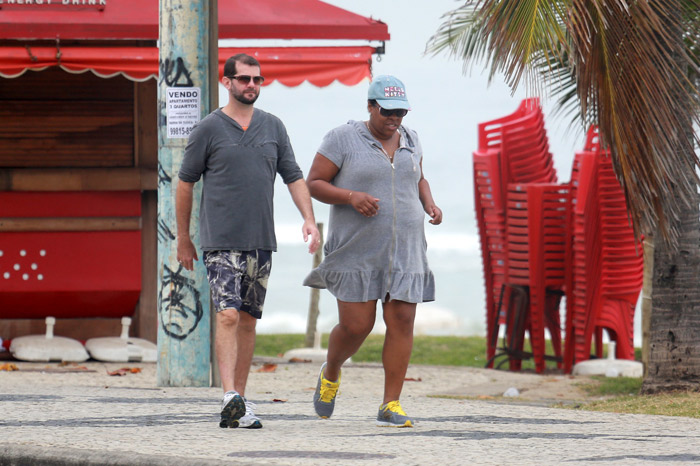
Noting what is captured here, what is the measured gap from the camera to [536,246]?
14.4 metres

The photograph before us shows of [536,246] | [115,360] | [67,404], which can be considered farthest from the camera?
[536,246]

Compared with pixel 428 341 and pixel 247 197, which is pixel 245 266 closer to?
pixel 247 197

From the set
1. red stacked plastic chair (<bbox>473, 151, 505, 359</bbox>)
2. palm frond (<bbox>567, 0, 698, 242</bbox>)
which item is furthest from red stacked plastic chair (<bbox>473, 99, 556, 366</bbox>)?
palm frond (<bbox>567, 0, 698, 242</bbox>)

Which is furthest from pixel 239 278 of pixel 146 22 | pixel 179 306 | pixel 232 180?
pixel 146 22

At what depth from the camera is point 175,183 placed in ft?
29.3

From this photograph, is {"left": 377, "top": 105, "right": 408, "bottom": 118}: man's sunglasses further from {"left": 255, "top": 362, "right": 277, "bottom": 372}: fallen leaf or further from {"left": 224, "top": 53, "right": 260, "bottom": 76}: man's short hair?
{"left": 255, "top": 362, "right": 277, "bottom": 372}: fallen leaf

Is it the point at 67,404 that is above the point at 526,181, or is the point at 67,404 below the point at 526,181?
below

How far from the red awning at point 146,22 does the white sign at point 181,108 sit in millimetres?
2294

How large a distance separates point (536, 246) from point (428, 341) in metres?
4.54

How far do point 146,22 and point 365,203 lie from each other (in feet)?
18.0

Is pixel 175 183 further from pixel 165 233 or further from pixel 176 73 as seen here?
pixel 176 73

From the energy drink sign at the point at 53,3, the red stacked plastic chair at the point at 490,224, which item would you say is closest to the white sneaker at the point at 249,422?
the energy drink sign at the point at 53,3

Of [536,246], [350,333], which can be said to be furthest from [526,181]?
[350,333]

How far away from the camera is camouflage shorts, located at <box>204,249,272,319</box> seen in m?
6.47
